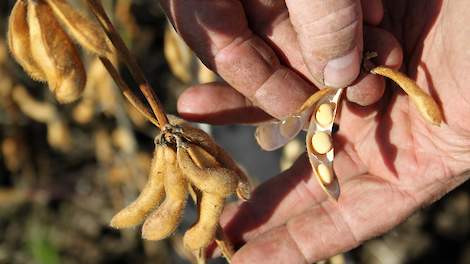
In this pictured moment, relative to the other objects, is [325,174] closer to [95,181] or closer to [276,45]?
[276,45]

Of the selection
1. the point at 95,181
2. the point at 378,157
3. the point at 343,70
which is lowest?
the point at 95,181

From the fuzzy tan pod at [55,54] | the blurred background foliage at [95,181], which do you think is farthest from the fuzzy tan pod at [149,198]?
the blurred background foliage at [95,181]

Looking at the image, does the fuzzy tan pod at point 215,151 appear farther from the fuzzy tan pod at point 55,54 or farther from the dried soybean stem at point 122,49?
the fuzzy tan pod at point 55,54

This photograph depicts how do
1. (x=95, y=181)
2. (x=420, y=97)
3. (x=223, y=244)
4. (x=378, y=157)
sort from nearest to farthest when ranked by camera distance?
(x=420, y=97), (x=223, y=244), (x=378, y=157), (x=95, y=181)

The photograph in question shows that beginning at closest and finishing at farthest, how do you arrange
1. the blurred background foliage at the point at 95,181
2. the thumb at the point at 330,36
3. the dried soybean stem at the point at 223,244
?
the thumb at the point at 330,36, the dried soybean stem at the point at 223,244, the blurred background foliage at the point at 95,181

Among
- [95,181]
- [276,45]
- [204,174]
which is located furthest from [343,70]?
[95,181]

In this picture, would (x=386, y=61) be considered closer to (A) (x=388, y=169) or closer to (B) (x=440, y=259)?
(A) (x=388, y=169)

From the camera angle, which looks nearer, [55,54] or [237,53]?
[55,54]

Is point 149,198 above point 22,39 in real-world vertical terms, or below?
below
